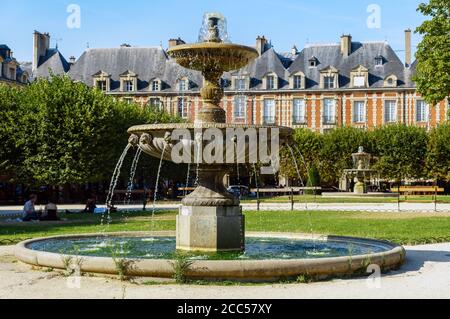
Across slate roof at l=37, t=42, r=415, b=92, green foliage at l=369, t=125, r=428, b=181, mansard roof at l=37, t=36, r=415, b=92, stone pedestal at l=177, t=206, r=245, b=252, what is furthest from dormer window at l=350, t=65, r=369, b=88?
stone pedestal at l=177, t=206, r=245, b=252

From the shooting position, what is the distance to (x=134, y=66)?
63188mm

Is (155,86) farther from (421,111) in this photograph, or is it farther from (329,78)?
(421,111)

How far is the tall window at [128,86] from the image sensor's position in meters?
62.7

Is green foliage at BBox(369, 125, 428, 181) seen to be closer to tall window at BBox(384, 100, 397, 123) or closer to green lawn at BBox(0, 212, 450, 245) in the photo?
tall window at BBox(384, 100, 397, 123)

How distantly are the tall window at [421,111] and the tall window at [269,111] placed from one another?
11844 millimetres

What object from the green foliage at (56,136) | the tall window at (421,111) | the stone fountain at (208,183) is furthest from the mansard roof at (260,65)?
the stone fountain at (208,183)

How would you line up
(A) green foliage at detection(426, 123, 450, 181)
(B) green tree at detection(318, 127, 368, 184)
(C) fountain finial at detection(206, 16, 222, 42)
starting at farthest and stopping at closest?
(B) green tree at detection(318, 127, 368, 184)
(A) green foliage at detection(426, 123, 450, 181)
(C) fountain finial at detection(206, 16, 222, 42)

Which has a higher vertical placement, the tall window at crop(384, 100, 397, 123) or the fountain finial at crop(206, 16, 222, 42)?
the tall window at crop(384, 100, 397, 123)

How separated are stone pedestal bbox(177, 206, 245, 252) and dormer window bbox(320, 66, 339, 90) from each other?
49368 mm

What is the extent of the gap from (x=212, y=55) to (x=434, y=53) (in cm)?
2181

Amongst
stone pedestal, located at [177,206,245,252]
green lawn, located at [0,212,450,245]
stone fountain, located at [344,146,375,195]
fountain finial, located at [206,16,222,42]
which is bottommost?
green lawn, located at [0,212,450,245]

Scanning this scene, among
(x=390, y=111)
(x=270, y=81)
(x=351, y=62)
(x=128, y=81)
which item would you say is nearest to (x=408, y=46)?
(x=351, y=62)

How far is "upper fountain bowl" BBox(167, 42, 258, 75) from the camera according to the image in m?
11.3
